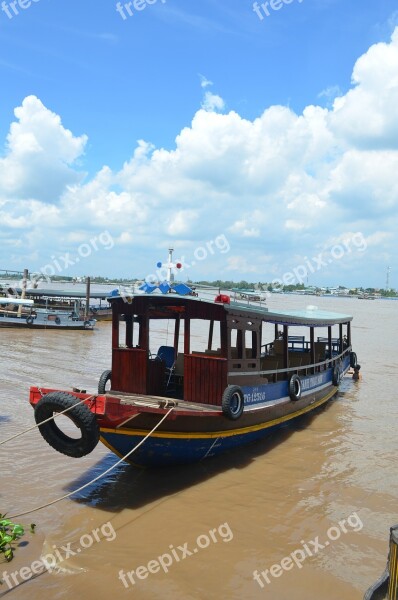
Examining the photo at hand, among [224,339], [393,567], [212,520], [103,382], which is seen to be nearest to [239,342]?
[224,339]

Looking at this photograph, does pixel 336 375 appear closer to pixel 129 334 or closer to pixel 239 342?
pixel 239 342

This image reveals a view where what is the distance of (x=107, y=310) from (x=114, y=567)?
33822mm

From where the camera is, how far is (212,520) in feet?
21.4

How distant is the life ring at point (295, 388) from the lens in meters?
10.2

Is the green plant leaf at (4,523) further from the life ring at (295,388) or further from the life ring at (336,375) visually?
the life ring at (336,375)

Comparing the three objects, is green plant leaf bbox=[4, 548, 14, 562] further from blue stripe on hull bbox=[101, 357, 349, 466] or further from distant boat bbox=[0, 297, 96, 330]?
distant boat bbox=[0, 297, 96, 330]

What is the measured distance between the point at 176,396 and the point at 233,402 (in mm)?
1580

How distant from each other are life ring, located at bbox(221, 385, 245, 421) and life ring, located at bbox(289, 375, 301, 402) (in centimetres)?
245

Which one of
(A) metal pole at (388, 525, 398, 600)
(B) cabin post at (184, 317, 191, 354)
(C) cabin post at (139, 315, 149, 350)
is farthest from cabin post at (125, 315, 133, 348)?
(A) metal pole at (388, 525, 398, 600)

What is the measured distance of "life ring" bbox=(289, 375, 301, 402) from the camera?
10.2 meters

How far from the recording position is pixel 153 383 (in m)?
8.59

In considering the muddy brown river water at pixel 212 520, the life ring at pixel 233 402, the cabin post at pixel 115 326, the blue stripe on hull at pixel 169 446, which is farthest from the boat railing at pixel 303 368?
the cabin post at pixel 115 326

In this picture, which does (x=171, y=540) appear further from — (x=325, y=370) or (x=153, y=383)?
(x=325, y=370)

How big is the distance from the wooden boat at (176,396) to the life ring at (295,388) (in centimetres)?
2
